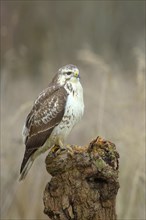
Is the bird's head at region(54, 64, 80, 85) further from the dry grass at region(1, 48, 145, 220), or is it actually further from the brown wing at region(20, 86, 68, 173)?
the dry grass at region(1, 48, 145, 220)

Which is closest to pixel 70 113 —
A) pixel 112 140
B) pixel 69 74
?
pixel 69 74

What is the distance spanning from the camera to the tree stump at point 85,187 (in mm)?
4332

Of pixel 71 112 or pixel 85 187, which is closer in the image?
pixel 85 187

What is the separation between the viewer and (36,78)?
43.4 ft

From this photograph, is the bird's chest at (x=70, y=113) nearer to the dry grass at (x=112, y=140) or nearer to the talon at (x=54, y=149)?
the talon at (x=54, y=149)

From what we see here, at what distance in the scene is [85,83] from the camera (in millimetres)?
9336

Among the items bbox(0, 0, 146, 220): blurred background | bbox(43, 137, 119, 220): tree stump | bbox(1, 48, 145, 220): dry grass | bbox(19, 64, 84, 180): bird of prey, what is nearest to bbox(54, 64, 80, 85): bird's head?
bbox(19, 64, 84, 180): bird of prey

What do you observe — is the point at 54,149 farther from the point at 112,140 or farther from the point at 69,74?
the point at 112,140

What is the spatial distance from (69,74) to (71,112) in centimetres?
31

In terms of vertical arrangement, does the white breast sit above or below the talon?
above

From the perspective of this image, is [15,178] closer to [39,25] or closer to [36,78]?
[36,78]

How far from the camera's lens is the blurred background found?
659 cm

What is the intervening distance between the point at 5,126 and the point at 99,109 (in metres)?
0.84

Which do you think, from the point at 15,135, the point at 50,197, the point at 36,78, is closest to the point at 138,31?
the point at 36,78
